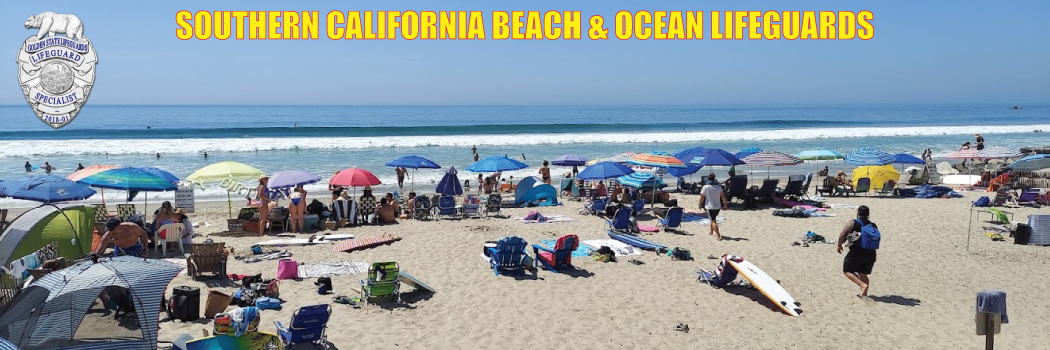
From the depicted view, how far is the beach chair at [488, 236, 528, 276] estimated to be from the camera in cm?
898

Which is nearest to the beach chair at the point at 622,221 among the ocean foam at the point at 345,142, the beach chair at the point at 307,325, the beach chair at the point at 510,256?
the beach chair at the point at 510,256

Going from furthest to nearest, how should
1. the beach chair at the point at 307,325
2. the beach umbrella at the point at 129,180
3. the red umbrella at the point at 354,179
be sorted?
the red umbrella at the point at 354,179, the beach umbrella at the point at 129,180, the beach chair at the point at 307,325

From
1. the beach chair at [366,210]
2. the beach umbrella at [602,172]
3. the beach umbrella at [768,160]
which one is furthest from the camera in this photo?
the beach umbrella at [768,160]

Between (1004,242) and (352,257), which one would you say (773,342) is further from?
(1004,242)

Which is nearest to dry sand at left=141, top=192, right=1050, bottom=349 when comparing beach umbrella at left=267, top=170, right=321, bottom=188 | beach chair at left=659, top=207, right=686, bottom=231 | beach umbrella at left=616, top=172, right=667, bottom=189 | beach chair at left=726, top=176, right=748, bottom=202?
beach chair at left=659, top=207, right=686, bottom=231

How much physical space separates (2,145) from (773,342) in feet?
149

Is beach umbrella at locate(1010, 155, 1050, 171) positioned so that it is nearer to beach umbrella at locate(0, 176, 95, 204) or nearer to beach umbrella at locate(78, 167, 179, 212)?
beach umbrella at locate(78, 167, 179, 212)

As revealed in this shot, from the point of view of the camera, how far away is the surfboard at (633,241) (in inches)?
418

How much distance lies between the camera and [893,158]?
18.2 meters

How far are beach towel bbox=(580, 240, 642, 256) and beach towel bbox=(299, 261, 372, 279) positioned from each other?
354cm

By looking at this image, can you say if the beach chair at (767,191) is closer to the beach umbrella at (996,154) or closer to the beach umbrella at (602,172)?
the beach umbrella at (602,172)

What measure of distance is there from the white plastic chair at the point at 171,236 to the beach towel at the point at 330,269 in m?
2.42

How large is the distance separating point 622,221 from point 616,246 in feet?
4.22

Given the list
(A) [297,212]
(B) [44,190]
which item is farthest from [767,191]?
(B) [44,190]
